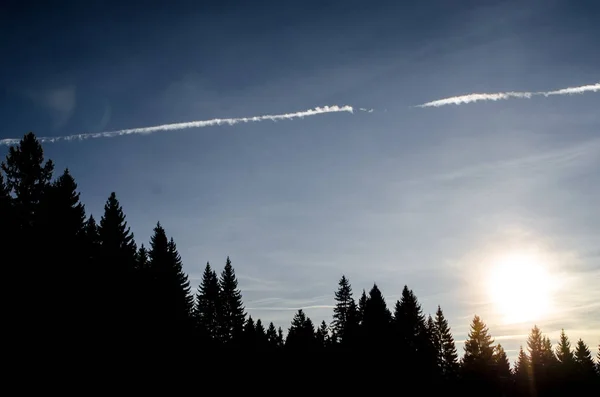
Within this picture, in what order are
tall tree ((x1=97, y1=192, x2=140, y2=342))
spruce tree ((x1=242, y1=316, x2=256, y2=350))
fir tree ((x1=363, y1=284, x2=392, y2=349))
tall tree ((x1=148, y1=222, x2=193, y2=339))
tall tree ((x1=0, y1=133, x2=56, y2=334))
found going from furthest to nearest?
fir tree ((x1=363, y1=284, x2=392, y2=349)), spruce tree ((x1=242, y1=316, x2=256, y2=350)), tall tree ((x1=148, y1=222, x2=193, y2=339)), tall tree ((x1=97, y1=192, x2=140, y2=342)), tall tree ((x1=0, y1=133, x2=56, y2=334))

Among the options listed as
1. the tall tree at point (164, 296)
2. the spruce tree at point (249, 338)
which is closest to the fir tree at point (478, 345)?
the spruce tree at point (249, 338)

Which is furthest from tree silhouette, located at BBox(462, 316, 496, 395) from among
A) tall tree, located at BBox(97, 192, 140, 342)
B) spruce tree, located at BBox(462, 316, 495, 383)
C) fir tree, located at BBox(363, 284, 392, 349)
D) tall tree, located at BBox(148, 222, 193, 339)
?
tall tree, located at BBox(97, 192, 140, 342)

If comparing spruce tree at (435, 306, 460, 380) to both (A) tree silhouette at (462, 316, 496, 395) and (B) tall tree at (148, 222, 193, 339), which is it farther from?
(B) tall tree at (148, 222, 193, 339)

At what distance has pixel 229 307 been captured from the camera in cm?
8112

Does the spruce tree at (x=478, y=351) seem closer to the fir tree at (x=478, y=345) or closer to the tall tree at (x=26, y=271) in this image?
the fir tree at (x=478, y=345)

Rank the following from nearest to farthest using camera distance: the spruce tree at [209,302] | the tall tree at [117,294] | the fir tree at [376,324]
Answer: the tall tree at [117,294]
the fir tree at [376,324]
the spruce tree at [209,302]

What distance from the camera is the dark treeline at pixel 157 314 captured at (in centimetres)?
2812

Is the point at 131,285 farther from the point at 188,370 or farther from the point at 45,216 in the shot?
the point at 188,370

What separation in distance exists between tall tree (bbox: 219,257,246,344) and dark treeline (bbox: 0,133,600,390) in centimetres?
18

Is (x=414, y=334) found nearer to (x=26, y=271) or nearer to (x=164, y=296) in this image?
(x=164, y=296)

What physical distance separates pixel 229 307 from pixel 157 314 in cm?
4262

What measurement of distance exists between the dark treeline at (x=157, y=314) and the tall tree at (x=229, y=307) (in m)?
0.18

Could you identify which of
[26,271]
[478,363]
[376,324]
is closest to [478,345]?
[478,363]

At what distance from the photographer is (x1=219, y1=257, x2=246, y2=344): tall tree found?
259ft
